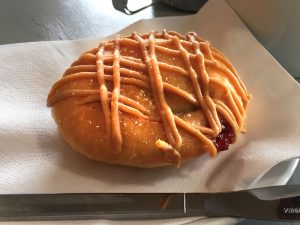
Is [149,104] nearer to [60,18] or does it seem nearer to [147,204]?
[147,204]

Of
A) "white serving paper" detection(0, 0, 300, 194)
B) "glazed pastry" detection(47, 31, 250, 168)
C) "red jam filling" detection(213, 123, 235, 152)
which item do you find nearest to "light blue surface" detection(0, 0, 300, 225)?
"white serving paper" detection(0, 0, 300, 194)

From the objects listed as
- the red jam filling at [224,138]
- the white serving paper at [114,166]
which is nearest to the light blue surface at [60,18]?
the white serving paper at [114,166]

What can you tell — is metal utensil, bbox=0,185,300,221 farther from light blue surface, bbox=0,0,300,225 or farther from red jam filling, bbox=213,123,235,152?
light blue surface, bbox=0,0,300,225

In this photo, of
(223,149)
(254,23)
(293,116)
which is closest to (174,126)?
(223,149)

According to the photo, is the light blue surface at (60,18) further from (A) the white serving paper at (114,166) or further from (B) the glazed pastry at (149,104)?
(B) the glazed pastry at (149,104)

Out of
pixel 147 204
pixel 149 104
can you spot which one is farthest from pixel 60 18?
pixel 147 204

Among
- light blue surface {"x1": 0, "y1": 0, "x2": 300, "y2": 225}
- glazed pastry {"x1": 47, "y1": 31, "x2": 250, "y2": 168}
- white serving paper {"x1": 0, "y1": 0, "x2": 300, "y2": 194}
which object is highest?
glazed pastry {"x1": 47, "y1": 31, "x2": 250, "y2": 168}
